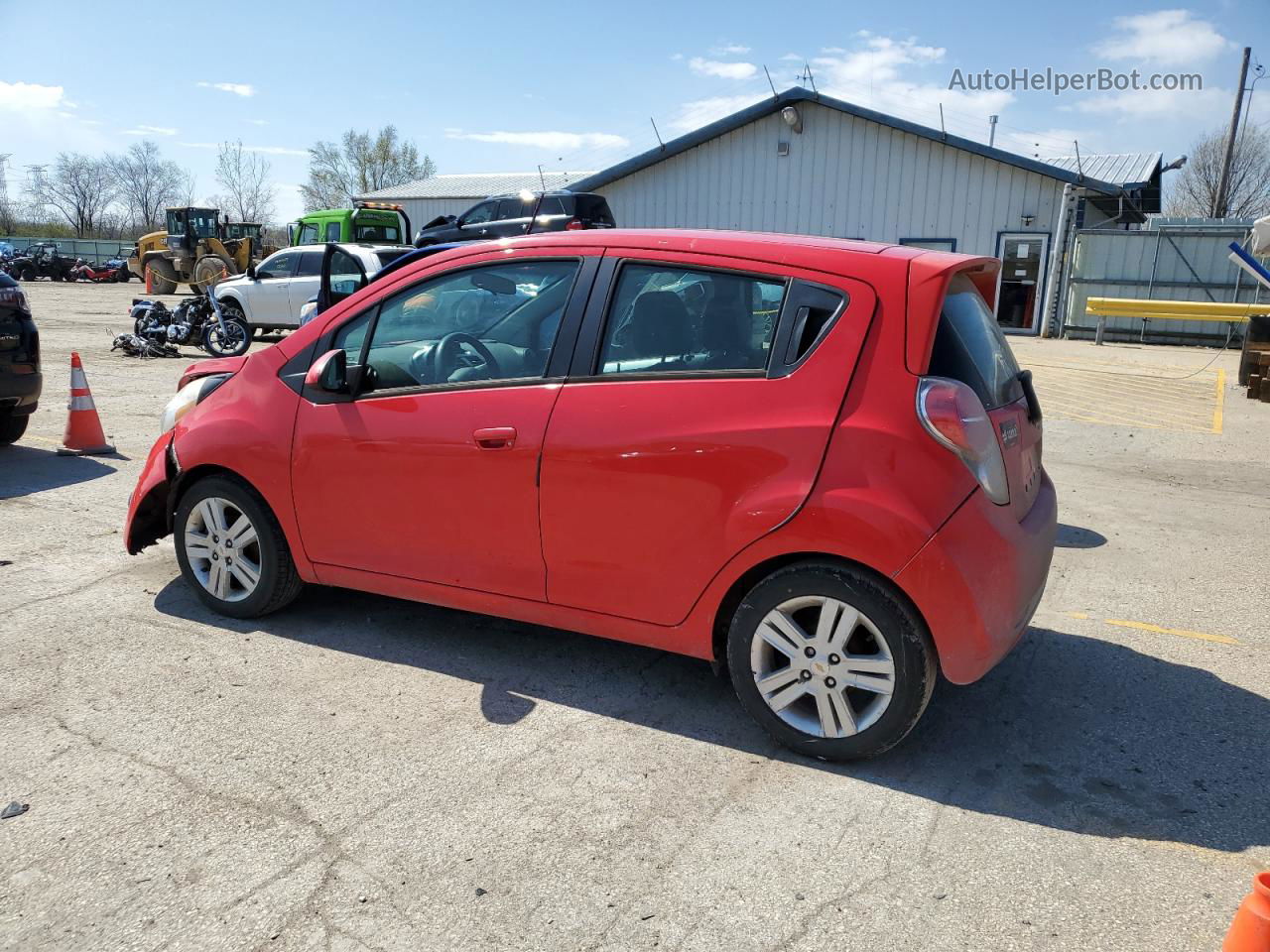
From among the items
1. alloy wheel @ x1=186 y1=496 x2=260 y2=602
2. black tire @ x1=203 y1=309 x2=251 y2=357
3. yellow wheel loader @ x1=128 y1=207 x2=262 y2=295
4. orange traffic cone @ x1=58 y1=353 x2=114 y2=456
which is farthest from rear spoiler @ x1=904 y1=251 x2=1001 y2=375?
yellow wheel loader @ x1=128 y1=207 x2=262 y2=295

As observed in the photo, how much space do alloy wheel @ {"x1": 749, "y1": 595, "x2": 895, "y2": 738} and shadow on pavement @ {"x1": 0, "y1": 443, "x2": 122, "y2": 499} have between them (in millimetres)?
5855

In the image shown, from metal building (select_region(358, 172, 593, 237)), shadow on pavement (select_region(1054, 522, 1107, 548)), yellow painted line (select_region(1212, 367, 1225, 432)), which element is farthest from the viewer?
metal building (select_region(358, 172, 593, 237))

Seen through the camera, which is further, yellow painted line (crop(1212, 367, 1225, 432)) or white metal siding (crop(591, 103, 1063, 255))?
white metal siding (crop(591, 103, 1063, 255))

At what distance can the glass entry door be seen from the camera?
2158cm

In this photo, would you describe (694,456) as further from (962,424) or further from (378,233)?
(378,233)

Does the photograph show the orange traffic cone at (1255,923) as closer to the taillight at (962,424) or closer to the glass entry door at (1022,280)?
the taillight at (962,424)

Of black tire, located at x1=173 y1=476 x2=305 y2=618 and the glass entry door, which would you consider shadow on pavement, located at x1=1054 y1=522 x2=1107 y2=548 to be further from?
the glass entry door

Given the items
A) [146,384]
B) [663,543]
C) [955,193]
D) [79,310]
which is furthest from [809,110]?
[663,543]

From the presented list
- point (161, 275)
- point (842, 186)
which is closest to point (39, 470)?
point (842, 186)

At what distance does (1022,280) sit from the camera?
72.4 ft

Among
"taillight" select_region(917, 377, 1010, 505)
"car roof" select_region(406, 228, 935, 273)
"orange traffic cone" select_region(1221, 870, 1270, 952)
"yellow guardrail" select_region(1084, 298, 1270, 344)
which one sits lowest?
"orange traffic cone" select_region(1221, 870, 1270, 952)

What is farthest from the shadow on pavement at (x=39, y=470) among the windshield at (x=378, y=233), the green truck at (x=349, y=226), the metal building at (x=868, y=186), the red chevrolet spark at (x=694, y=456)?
the metal building at (x=868, y=186)

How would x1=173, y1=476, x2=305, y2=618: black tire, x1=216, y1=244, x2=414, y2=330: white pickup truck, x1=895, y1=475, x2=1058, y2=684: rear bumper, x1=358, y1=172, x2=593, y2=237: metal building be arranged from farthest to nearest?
1. x1=358, y1=172, x2=593, y2=237: metal building
2. x1=216, y1=244, x2=414, y2=330: white pickup truck
3. x1=173, y1=476, x2=305, y2=618: black tire
4. x1=895, y1=475, x2=1058, y2=684: rear bumper

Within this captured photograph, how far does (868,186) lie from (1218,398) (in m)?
12.2
